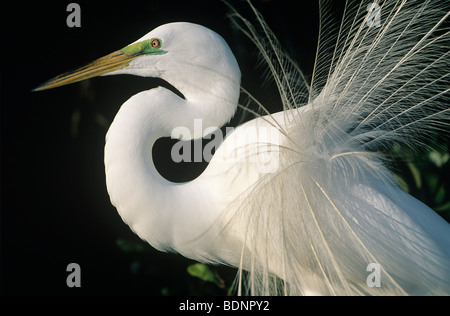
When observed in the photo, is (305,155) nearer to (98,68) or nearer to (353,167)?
(353,167)

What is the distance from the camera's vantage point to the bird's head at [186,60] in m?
1.33

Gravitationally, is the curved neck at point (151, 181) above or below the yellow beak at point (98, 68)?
below

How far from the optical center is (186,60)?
1.35 metres

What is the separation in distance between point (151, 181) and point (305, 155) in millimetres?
445

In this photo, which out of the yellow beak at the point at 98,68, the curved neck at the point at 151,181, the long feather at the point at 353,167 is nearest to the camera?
the long feather at the point at 353,167

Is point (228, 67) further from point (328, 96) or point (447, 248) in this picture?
point (447, 248)

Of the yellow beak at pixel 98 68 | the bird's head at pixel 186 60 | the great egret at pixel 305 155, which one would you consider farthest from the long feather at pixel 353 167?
the yellow beak at pixel 98 68

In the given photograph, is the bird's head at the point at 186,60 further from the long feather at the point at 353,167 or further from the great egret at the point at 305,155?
the long feather at the point at 353,167

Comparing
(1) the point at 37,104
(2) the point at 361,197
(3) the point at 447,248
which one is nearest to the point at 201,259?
(2) the point at 361,197

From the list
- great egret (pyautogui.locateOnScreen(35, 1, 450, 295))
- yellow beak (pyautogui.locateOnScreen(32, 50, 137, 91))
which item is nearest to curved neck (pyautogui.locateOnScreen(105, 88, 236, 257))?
great egret (pyautogui.locateOnScreen(35, 1, 450, 295))

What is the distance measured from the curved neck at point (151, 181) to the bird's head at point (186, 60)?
2.9 inches

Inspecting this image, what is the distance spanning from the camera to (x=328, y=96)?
50.3 inches

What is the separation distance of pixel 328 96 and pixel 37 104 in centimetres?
156

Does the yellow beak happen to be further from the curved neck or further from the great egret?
the curved neck
